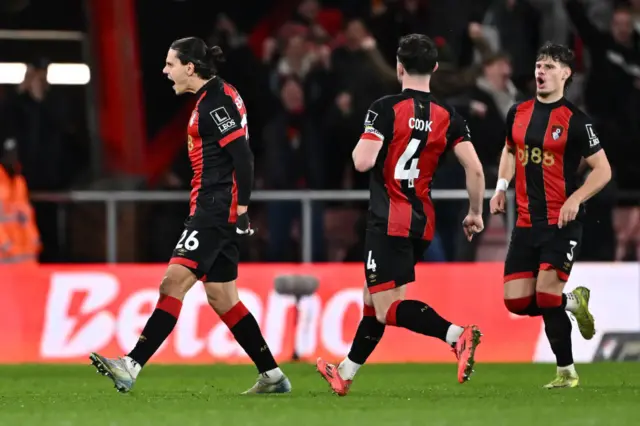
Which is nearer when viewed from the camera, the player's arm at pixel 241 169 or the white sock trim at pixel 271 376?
the player's arm at pixel 241 169

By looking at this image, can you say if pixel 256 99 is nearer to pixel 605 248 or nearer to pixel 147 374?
pixel 605 248

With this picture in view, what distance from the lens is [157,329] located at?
8836 mm

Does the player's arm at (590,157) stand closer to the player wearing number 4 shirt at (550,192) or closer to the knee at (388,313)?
the player wearing number 4 shirt at (550,192)

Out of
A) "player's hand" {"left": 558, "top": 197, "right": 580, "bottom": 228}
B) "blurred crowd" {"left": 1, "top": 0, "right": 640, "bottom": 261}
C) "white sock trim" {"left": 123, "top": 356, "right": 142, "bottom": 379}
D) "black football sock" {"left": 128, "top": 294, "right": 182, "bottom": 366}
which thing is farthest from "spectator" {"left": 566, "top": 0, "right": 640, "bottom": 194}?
"white sock trim" {"left": 123, "top": 356, "right": 142, "bottom": 379}

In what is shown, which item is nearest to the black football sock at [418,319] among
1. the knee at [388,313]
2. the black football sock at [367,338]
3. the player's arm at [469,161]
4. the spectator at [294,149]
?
the knee at [388,313]

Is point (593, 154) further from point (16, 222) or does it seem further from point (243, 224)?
point (16, 222)

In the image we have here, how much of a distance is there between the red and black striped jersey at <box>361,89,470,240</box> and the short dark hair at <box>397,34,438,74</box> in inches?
5.7

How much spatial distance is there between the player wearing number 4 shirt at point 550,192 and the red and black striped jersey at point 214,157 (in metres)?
1.85

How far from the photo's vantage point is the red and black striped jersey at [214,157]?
8875mm

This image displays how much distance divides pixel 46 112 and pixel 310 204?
313cm

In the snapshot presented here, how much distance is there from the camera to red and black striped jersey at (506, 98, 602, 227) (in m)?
9.66

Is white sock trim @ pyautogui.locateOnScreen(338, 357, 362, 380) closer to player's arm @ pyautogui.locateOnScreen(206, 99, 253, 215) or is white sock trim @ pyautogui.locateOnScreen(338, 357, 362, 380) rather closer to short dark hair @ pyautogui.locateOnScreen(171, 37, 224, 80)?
player's arm @ pyautogui.locateOnScreen(206, 99, 253, 215)

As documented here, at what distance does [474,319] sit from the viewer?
515 inches

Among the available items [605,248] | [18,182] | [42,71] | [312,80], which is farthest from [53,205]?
[605,248]
